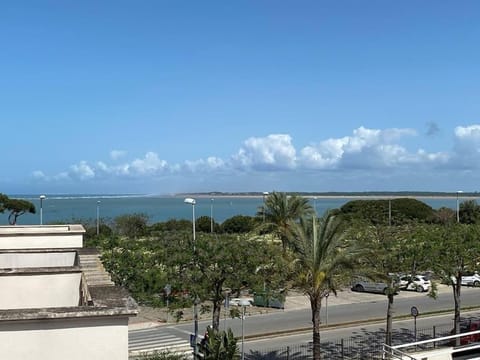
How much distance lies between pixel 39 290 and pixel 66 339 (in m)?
4.39

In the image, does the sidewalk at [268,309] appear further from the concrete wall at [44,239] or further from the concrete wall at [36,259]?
the concrete wall at [36,259]

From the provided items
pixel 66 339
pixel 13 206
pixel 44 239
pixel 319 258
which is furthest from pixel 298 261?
pixel 13 206

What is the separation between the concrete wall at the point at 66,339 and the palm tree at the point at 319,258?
35.0 feet

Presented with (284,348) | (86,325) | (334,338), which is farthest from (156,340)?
(86,325)

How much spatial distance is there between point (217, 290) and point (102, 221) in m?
55.8

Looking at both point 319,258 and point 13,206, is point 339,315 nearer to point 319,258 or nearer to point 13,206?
point 319,258

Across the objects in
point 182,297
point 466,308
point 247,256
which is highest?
point 247,256

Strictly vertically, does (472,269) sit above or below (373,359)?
above

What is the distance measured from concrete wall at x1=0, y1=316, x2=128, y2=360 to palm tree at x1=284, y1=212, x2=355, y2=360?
Result: 10661 millimetres

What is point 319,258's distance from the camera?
18.6 metres

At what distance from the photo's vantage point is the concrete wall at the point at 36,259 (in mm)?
16734

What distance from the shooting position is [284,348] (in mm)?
24688

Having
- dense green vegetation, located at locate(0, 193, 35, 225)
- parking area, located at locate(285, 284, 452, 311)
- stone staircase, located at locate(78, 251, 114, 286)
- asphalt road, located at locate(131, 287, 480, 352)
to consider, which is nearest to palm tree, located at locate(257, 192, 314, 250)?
parking area, located at locate(285, 284, 452, 311)

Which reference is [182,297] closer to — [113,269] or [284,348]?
[113,269]
